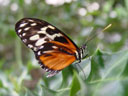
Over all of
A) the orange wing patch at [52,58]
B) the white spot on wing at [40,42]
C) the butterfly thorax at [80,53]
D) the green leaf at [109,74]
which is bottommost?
the orange wing patch at [52,58]

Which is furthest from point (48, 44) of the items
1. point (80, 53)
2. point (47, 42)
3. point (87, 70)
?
point (87, 70)

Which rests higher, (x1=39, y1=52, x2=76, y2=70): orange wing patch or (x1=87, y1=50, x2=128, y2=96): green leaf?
(x1=87, y1=50, x2=128, y2=96): green leaf

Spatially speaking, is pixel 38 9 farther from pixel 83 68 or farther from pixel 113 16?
pixel 83 68

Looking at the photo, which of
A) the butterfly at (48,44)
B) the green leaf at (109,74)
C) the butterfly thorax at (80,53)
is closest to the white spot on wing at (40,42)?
the butterfly at (48,44)

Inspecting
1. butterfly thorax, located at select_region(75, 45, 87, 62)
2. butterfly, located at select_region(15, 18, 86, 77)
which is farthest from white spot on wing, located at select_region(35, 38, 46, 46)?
butterfly thorax, located at select_region(75, 45, 87, 62)

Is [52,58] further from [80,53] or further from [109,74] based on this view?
[109,74]

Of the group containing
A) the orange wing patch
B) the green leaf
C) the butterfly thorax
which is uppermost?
the green leaf

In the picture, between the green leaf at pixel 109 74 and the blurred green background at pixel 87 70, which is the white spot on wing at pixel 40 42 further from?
the green leaf at pixel 109 74

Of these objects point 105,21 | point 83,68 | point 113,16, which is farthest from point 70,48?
point 113,16

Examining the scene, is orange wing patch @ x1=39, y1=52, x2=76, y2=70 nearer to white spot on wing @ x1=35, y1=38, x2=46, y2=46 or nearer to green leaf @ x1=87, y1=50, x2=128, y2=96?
white spot on wing @ x1=35, y1=38, x2=46, y2=46
